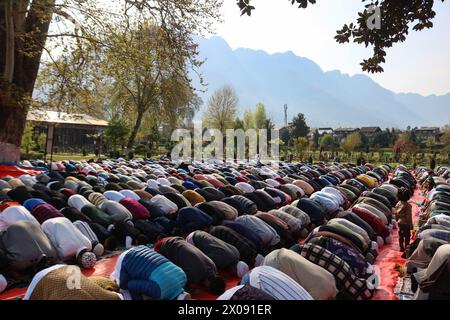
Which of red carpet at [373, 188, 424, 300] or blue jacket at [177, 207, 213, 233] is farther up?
blue jacket at [177, 207, 213, 233]

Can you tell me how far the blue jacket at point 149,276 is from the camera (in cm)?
406

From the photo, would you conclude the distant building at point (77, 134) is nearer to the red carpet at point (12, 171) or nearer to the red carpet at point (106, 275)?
the red carpet at point (12, 171)

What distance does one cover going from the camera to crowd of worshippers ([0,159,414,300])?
13.2 ft

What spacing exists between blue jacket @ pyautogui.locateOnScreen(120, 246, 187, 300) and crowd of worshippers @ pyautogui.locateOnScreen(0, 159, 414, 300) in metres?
0.01

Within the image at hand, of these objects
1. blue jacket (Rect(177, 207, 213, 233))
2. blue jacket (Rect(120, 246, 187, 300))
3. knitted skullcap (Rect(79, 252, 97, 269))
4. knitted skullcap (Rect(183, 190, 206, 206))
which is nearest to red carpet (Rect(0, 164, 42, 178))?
knitted skullcap (Rect(183, 190, 206, 206))

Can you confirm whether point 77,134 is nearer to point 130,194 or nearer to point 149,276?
point 130,194

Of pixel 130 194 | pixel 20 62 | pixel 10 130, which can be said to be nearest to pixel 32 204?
pixel 130 194

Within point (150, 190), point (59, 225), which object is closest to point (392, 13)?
point (59, 225)

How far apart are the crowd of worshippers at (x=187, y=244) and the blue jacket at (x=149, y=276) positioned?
0.04ft

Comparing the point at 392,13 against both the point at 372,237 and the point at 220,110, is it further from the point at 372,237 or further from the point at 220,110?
the point at 220,110

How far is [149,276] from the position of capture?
412 cm

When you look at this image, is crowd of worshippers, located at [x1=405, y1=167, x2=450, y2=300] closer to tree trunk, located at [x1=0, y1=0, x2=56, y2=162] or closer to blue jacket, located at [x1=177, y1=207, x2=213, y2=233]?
blue jacket, located at [x1=177, y1=207, x2=213, y2=233]

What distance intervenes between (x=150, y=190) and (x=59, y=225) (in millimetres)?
4143

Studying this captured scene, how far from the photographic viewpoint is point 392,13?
3.99 metres
